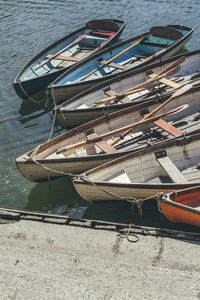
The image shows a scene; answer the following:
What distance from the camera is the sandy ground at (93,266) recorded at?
7.07 meters

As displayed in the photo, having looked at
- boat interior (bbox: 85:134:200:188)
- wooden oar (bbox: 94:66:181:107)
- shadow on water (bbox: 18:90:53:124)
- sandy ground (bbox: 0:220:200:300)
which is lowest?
shadow on water (bbox: 18:90:53:124)

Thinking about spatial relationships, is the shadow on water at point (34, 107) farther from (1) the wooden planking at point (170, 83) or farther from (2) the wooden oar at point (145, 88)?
(1) the wooden planking at point (170, 83)

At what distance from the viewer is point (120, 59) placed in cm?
1773

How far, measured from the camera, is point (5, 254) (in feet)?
27.3

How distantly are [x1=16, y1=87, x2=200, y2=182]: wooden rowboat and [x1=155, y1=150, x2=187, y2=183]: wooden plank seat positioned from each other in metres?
0.51

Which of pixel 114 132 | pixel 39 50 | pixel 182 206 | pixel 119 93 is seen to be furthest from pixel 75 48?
pixel 182 206

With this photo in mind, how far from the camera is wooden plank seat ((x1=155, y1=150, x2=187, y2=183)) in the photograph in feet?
30.6

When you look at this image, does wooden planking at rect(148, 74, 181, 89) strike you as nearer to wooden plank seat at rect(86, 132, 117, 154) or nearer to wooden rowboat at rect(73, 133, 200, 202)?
wooden rowboat at rect(73, 133, 200, 202)

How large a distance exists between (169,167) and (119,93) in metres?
5.58

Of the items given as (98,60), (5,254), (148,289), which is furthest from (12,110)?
(148,289)

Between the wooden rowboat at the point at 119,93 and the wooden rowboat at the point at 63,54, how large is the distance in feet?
10.3

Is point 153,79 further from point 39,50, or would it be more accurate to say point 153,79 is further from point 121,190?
point 39,50

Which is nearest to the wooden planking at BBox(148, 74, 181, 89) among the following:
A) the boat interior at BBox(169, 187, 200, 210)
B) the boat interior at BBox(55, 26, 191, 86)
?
the boat interior at BBox(55, 26, 191, 86)

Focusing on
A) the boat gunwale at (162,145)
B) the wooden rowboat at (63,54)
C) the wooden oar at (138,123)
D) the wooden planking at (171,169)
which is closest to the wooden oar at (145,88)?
the wooden oar at (138,123)
